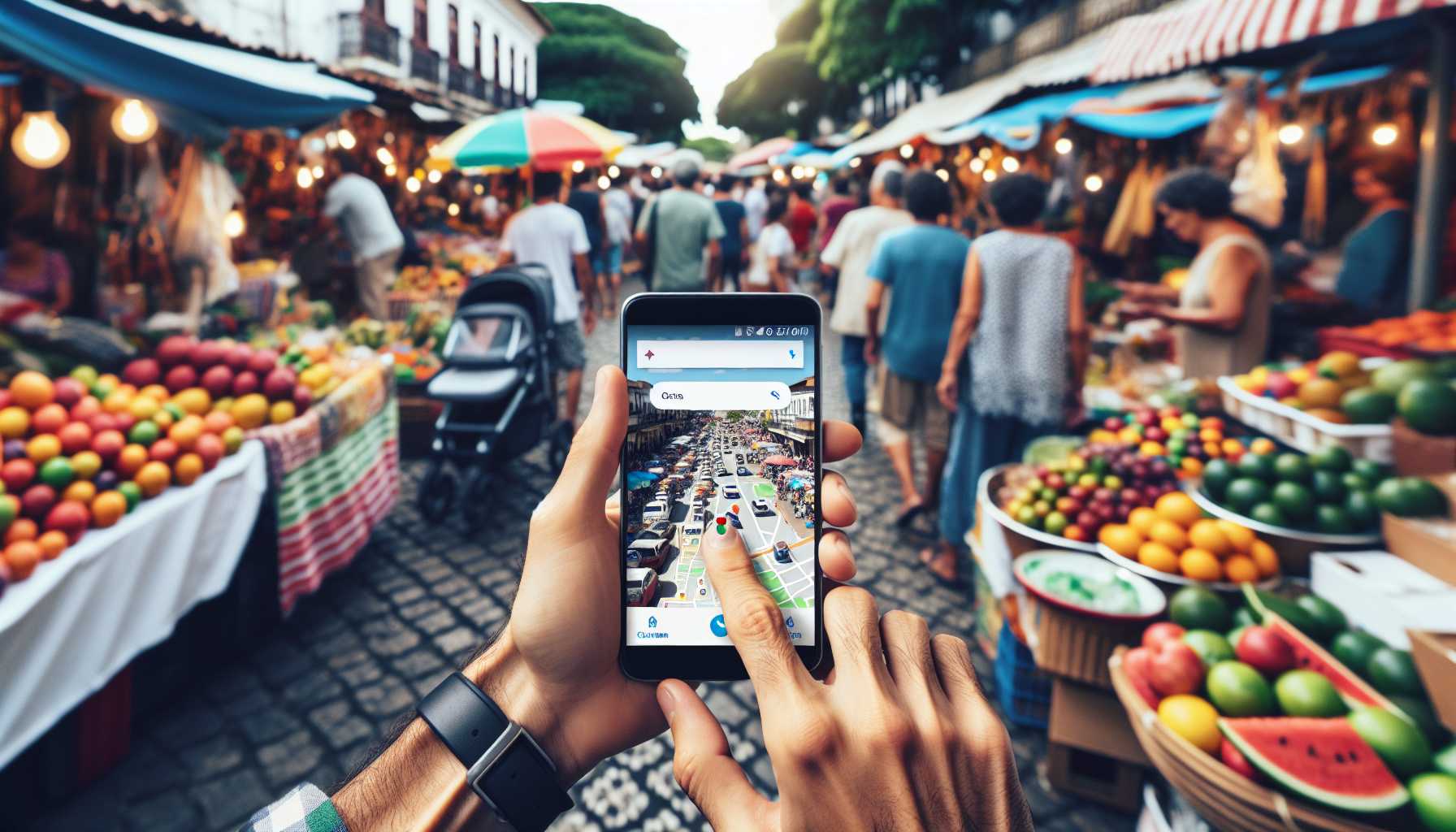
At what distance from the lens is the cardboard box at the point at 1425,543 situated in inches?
92.4

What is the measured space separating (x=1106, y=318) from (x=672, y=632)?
734 centimetres

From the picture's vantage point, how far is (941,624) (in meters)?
3.90

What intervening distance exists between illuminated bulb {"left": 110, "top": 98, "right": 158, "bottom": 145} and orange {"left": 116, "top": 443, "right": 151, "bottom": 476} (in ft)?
9.54

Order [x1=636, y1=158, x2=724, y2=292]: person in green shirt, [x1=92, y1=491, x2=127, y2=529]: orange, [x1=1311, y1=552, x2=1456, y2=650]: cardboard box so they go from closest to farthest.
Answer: [x1=1311, y1=552, x2=1456, y2=650]: cardboard box → [x1=92, y1=491, x2=127, y2=529]: orange → [x1=636, y1=158, x2=724, y2=292]: person in green shirt

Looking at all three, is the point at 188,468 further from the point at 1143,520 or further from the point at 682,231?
the point at 682,231

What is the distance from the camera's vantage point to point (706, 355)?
1307 millimetres

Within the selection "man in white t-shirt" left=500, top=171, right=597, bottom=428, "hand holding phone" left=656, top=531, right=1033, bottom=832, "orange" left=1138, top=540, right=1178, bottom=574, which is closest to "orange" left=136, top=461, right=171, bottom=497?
"hand holding phone" left=656, top=531, right=1033, bottom=832

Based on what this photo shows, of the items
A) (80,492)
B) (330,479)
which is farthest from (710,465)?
(330,479)

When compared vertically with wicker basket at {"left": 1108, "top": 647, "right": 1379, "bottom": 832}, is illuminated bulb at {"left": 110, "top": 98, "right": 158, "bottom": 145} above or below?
above

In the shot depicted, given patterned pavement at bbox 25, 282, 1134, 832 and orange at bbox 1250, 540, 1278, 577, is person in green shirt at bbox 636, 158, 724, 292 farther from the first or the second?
orange at bbox 1250, 540, 1278, 577

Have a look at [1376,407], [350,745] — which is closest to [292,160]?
[350,745]

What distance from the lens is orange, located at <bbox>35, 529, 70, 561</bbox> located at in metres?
2.56

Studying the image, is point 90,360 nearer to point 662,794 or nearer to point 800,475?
point 662,794

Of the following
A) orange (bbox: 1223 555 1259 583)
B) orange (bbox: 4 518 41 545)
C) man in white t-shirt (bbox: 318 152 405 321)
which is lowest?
orange (bbox: 1223 555 1259 583)
